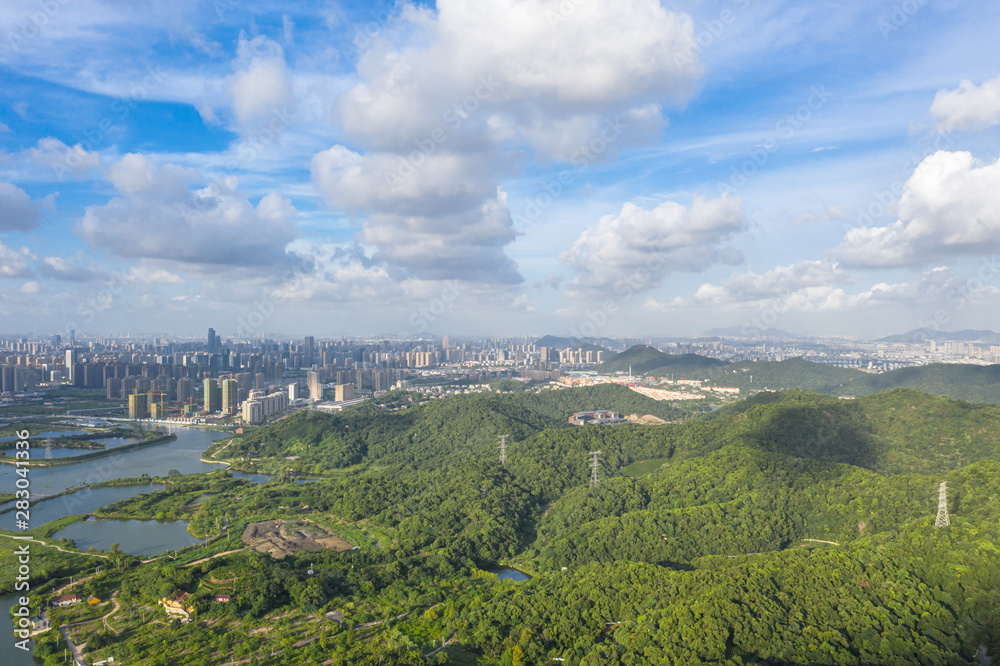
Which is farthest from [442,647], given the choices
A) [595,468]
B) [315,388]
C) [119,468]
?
[315,388]

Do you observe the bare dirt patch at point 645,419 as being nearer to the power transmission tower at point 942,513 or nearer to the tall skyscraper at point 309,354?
the power transmission tower at point 942,513

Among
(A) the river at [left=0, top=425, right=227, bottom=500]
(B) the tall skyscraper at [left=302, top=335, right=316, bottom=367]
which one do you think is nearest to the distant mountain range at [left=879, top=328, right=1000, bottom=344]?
(B) the tall skyscraper at [left=302, top=335, right=316, bottom=367]

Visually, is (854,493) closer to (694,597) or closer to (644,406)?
(694,597)

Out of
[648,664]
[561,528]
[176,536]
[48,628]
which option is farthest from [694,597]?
[176,536]

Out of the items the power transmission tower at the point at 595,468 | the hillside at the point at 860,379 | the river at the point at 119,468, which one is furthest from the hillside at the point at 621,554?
the hillside at the point at 860,379

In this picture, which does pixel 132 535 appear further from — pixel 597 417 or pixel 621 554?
pixel 597 417

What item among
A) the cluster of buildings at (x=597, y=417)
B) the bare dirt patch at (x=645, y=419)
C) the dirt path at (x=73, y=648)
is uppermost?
the cluster of buildings at (x=597, y=417)
